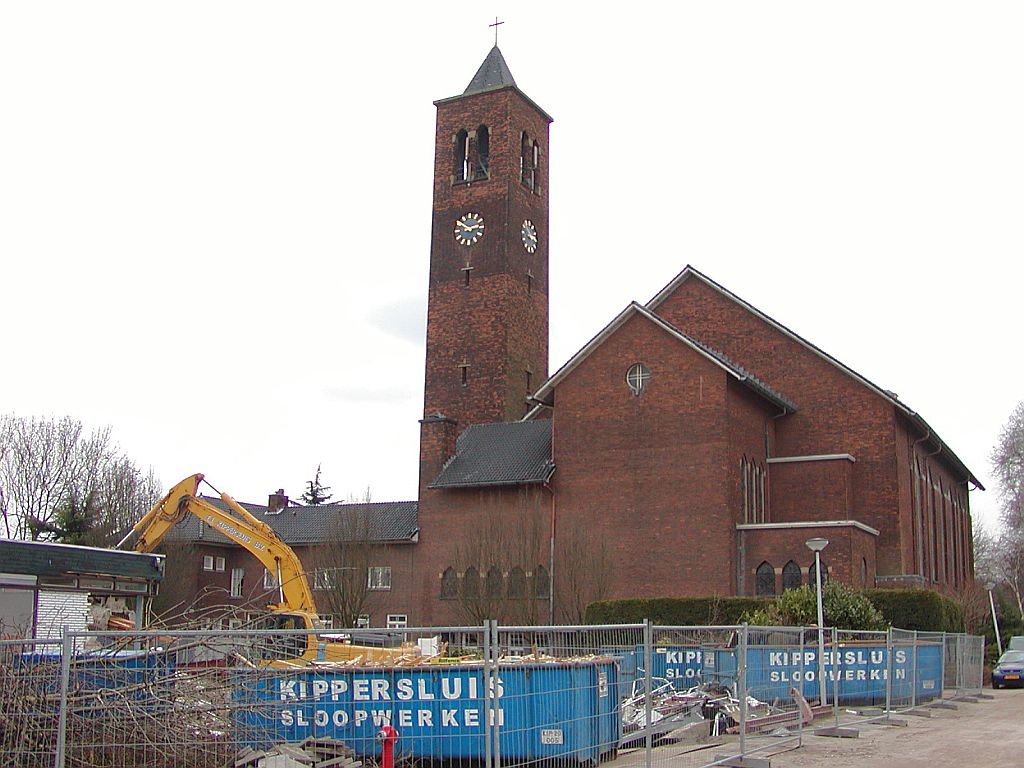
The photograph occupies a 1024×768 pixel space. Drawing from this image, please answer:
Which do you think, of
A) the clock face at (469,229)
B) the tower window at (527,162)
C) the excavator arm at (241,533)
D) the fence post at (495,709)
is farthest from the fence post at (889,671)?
the tower window at (527,162)

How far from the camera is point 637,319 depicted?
43.6m

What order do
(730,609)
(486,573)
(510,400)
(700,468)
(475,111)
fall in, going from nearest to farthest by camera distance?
(730,609)
(700,468)
(486,573)
(510,400)
(475,111)

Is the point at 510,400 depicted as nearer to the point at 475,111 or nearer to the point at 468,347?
the point at 468,347

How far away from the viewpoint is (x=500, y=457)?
47.4 meters

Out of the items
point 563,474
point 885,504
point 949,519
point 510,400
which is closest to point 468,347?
point 510,400

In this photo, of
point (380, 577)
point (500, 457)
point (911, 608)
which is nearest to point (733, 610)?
point (911, 608)

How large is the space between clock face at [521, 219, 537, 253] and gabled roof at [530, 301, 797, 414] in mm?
11390

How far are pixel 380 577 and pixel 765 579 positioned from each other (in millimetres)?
17412

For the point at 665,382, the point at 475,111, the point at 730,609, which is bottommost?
the point at 730,609

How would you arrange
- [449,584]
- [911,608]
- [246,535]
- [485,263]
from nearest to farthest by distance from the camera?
1. [246,535]
2. [911,608]
3. [449,584]
4. [485,263]

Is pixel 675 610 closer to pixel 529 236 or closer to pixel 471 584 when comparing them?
pixel 471 584

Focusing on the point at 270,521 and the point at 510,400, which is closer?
the point at 510,400

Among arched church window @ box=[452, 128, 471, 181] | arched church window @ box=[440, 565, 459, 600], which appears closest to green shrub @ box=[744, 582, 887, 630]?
arched church window @ box=[440, 565, 459, 600]

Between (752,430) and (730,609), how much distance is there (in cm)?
883
